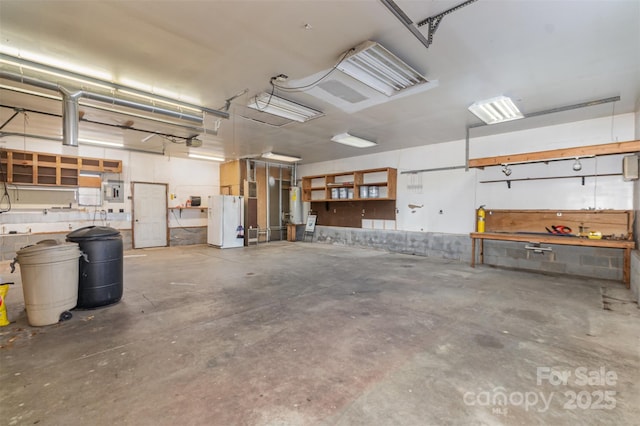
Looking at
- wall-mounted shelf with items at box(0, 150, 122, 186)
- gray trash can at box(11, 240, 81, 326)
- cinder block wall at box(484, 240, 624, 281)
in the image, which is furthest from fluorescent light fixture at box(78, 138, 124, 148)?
cinder block wall at box(484, 240, 624, 281)

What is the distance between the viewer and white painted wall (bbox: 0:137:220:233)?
261 inches

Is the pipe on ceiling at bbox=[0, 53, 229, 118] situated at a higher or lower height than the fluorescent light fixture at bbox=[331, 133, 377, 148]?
lower

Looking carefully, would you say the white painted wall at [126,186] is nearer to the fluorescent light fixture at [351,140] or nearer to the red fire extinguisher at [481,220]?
the fluorescent light fixture at [351,140]

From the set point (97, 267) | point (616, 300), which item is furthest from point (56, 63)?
point (616, 300)

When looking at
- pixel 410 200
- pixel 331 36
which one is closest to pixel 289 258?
pixel 410 200

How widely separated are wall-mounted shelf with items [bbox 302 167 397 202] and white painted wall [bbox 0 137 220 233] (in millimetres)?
3512

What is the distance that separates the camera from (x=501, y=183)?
19.9ft

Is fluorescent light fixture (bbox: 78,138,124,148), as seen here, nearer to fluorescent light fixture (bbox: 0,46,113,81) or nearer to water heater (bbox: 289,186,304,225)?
fluorescent light fixture (bbox: 0,46,113,81)

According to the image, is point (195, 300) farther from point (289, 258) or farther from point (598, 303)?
point (598, 303)

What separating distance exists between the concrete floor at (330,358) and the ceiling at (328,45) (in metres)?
2.88

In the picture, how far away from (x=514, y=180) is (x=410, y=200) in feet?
8.03

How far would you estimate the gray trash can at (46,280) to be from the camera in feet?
9.38

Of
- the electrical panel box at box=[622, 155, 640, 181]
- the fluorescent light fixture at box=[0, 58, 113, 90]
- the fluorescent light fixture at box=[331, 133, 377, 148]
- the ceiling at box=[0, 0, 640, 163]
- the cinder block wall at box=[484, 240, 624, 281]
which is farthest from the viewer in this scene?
the fluorescent light fixture at box=[331, 133, 377, 148]

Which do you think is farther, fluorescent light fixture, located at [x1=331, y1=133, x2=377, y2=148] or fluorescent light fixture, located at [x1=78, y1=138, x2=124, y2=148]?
fluorescent light fixture, located at [x1=78, y1=138, x2=124, y2=148]
